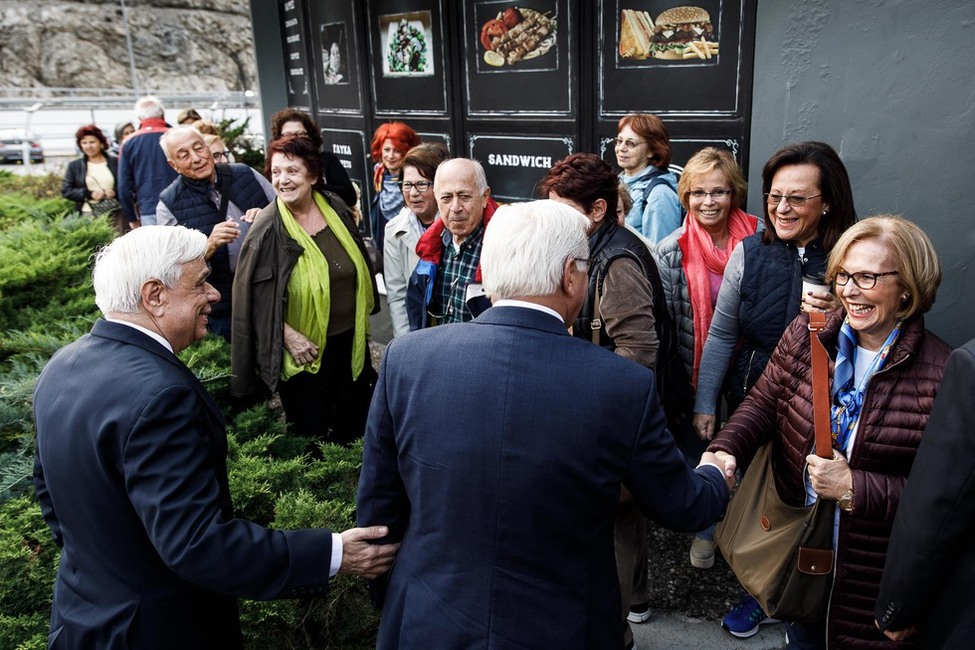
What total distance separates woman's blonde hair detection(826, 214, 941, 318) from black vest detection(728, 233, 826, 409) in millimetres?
626

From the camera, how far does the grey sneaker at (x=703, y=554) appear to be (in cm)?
363

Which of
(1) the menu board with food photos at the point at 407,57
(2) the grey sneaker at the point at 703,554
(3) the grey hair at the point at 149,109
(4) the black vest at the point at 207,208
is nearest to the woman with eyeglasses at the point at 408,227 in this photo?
(4) the black vest at the point at 207,208

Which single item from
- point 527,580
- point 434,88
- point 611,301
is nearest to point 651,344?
point 611,301

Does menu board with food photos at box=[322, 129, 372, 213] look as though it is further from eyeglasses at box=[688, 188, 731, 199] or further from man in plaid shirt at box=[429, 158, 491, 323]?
eyeglasses at box=[688, 188, 731, 199]

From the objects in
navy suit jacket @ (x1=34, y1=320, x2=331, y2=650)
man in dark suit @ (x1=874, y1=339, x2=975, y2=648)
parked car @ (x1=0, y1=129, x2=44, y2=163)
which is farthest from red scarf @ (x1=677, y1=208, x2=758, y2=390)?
parked car @ (x1=0, y1=129, x2=44, y2=163)

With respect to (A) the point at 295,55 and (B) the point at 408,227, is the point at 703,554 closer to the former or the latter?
(B) the point at 408,227

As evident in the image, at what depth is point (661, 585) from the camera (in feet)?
11.6

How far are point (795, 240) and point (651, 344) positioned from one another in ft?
2.47

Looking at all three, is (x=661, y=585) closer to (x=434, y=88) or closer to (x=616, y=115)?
(x=616, y=115)

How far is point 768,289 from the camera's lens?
3.00 meters

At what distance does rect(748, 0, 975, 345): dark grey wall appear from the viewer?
3.65 metres

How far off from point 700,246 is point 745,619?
1639mm

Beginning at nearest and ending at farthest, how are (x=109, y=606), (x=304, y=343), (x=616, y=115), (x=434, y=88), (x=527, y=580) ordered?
(x=527, y=580) < (x=109, y=606) < (x=304, y=343) < (x=616, y=115) < (x=434, y=88)

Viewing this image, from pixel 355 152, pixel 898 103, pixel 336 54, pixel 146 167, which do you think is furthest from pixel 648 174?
pixel 336 54
